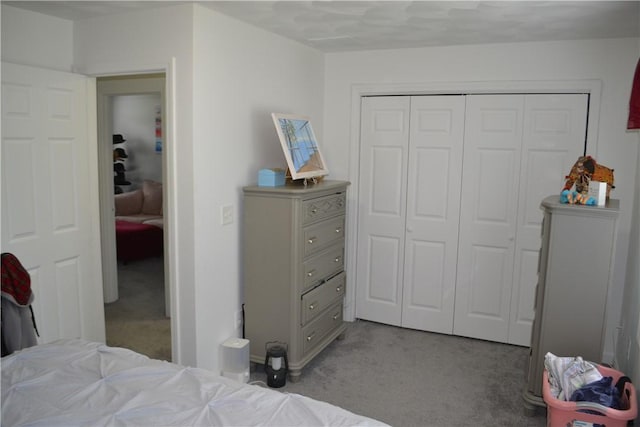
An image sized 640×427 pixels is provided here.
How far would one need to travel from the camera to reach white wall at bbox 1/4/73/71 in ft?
9.57

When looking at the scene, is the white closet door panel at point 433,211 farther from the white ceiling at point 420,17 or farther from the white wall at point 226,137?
the white wall at point 226,137

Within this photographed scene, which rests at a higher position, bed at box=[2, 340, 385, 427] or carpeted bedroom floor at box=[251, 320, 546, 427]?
bed at box=[2, 340, 385, 427]

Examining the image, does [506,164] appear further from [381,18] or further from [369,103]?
[381,18]

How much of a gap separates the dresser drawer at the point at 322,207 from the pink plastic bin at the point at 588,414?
1679 mm

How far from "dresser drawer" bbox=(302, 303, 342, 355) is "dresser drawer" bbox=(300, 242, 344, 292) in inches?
10.8

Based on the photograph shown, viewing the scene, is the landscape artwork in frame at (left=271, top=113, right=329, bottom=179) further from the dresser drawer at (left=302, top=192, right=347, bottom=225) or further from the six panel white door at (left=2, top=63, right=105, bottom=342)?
the six panel white door at (left=2, top=63, right=105, bottom=342)

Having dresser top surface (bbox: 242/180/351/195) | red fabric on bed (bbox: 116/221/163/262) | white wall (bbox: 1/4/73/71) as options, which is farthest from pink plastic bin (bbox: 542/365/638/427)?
red fabric on bed (bbox: 116/221/163/262)

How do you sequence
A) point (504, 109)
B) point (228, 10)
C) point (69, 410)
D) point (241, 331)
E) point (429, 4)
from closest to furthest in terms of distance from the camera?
point (69, 410) < point (429, 4) < point (228, 10) < point (241, 331) < point (504, 109)

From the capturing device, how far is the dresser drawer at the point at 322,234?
11.1 ft

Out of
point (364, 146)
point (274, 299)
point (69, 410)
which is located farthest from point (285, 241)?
point (69, 410)

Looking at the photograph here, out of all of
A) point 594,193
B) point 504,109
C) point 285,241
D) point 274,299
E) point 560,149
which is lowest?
point 274,299

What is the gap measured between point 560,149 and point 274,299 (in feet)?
7.61

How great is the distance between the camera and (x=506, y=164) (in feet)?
12.8

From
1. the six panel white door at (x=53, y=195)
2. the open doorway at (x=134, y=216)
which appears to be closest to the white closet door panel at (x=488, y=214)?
the open doorway at (x=134, y=216)
